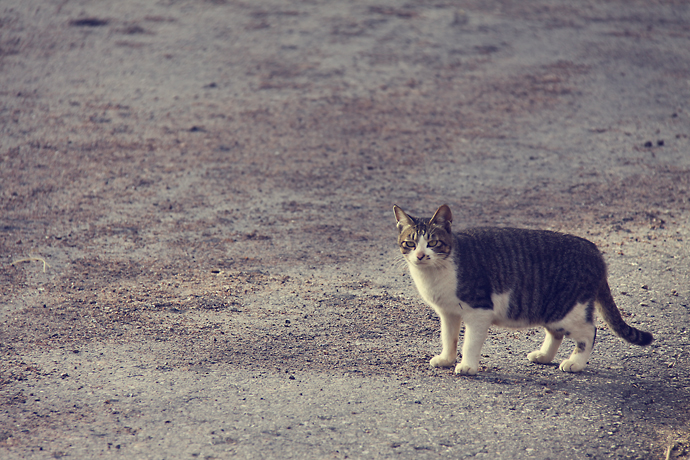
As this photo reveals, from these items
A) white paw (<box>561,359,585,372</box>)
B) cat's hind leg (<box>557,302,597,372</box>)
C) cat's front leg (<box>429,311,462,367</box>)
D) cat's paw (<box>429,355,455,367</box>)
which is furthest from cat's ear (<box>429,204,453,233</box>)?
white paw (<box>561,359,585,372</box>)

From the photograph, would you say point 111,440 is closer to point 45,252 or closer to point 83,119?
point 45,252

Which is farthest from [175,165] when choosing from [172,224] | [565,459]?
[565,459]

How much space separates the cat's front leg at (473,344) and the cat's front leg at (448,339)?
5.1 inches

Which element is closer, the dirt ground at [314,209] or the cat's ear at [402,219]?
the dirt ground at [314,209]

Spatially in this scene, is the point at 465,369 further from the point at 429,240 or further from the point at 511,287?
the point at 429,240

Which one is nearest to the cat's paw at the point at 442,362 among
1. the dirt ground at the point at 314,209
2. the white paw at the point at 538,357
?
the dirt ground at the point at 314,209

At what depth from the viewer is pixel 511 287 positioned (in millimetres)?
4770

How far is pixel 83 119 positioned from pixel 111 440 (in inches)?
291

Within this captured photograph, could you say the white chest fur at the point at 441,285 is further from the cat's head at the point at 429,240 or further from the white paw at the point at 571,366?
the white paw at the point at 571,366

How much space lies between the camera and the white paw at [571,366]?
4.79m

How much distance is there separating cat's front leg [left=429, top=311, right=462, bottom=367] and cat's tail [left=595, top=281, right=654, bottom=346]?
1.03 meters

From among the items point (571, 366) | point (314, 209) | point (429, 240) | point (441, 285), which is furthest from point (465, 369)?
point (314, 209)

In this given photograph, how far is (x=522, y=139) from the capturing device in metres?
9.84

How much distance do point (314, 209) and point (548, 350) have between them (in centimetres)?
365
